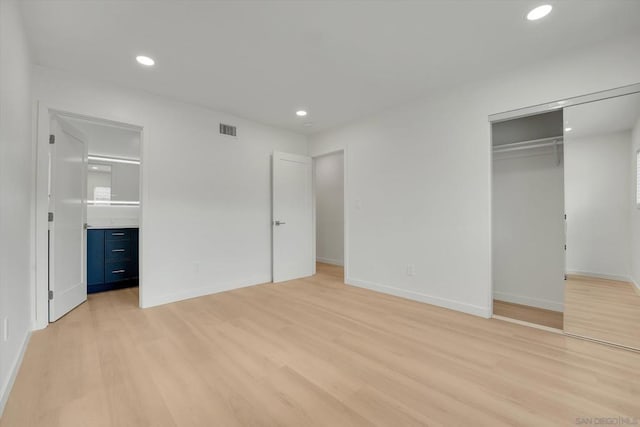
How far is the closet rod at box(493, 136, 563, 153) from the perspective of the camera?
2.93 m

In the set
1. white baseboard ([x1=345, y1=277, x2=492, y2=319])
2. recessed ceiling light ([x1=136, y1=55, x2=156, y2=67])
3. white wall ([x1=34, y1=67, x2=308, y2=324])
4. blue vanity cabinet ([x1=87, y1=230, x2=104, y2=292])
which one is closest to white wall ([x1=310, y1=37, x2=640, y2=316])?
white baseboard ([x1=345, y1=277, x2=492, y2=319])

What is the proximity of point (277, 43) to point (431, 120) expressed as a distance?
2.07 m

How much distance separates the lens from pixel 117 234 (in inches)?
166

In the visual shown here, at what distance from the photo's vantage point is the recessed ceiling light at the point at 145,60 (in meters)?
2.59

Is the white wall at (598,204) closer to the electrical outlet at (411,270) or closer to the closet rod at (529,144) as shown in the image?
the closet rod at (529,144)

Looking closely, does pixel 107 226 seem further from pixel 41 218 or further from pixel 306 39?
pixel 306 39

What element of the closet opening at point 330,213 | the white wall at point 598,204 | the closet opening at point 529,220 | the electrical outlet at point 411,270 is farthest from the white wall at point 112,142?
the white wall at point 598,204

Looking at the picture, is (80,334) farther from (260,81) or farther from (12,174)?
(260,81)

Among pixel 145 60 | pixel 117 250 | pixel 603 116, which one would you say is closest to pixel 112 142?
pixel 117 250

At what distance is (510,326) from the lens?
8.95 ft

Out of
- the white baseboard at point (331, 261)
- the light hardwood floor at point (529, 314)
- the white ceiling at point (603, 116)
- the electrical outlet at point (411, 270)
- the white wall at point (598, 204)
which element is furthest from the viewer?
the white baseboard at point (331, 261)

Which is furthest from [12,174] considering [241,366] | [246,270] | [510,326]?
[510,326]

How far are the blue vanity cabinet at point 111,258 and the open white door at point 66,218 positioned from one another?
53 cm

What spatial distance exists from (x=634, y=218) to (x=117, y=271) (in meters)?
6.11
